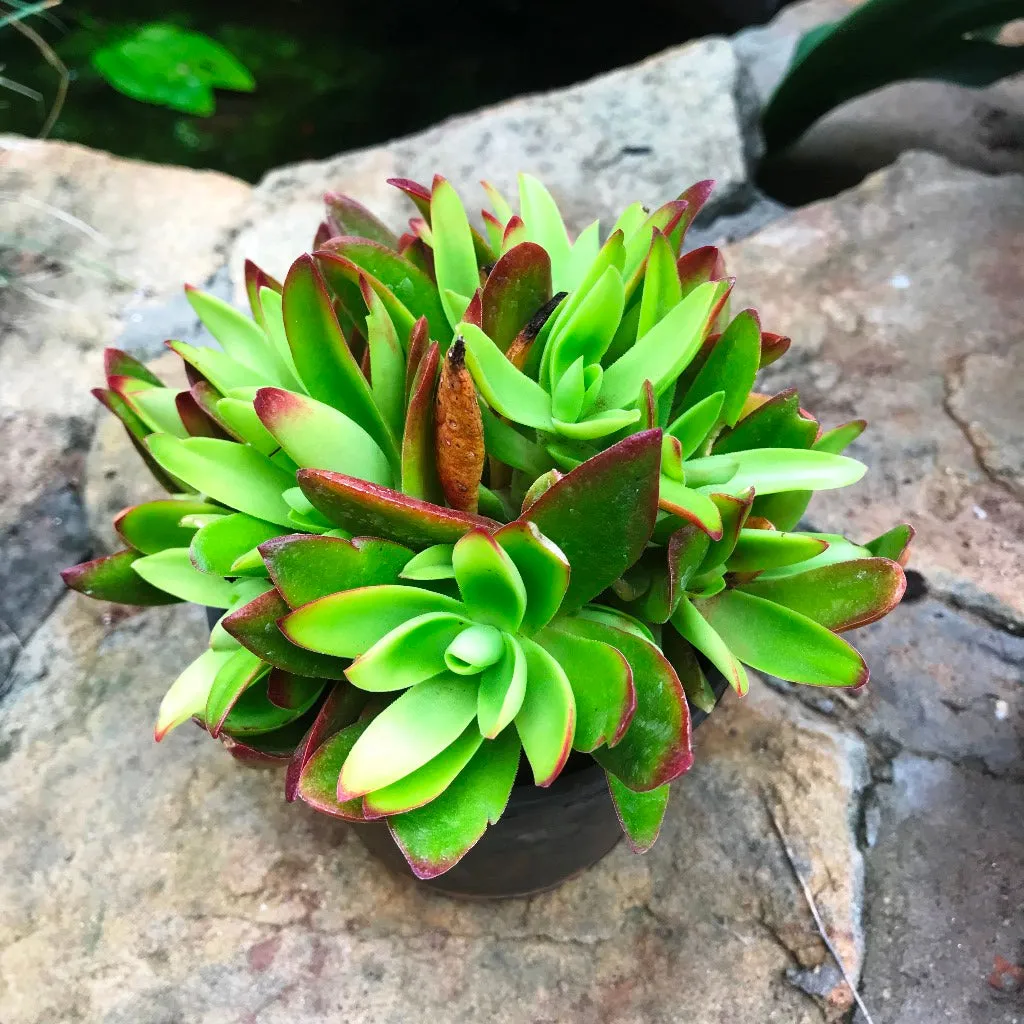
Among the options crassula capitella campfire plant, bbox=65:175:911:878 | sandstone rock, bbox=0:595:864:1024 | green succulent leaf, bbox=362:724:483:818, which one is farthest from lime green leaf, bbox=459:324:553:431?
sandstone rock, bbox=0:595:864:1024

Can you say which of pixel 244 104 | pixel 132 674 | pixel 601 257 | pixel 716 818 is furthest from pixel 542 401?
pixel 244 104

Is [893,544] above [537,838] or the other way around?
above

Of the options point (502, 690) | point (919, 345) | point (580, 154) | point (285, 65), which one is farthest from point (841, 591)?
point (285, 65)

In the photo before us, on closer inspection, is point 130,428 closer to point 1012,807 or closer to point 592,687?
point 592,687

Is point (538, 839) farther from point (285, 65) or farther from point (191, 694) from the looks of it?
point (285, 65)

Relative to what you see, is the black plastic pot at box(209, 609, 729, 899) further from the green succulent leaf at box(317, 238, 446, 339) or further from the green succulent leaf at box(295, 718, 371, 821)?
the green succulent leaf at box(317, 238, 446, 339)
